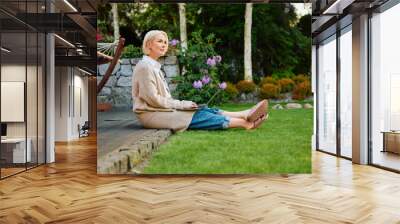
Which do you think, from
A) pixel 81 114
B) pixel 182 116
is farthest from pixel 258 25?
pixel 81 114

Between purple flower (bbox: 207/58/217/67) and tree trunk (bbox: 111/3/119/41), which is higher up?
tree trunk (bbox: 111/3/119/41)

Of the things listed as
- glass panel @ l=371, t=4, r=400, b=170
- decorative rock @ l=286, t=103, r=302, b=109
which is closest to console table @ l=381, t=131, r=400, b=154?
glass panel @ l=371, t=4, r=400, b=170

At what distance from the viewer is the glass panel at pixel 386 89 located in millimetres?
6844

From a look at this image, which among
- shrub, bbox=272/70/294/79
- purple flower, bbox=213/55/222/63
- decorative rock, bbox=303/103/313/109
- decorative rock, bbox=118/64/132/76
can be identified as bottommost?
decorative rock, bbox=303/103/313/109

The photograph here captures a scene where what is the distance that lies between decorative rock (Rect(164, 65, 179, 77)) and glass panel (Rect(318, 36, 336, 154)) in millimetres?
4353

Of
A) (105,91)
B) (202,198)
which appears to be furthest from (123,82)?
(202,198)

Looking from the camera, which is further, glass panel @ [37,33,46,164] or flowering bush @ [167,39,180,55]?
glass panel @ [37,33,46,164]

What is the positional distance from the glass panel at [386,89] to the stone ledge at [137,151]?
345 centimetres

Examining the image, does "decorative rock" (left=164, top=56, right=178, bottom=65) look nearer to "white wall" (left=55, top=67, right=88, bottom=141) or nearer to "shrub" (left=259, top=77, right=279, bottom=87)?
"shrub" (left=259, top=77, right=279, bottom=87)

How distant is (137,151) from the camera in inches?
243

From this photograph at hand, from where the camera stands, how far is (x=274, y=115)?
637 centimetres

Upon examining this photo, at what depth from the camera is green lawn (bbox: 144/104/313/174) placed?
6.21m

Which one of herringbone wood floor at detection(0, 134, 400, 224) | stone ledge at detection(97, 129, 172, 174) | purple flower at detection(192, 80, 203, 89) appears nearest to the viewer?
herringbone wood floor at detection(0, 134, 400, 224)

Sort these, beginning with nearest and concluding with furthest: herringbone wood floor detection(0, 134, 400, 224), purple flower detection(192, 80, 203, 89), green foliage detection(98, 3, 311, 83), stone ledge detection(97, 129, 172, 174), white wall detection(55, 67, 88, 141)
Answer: herringbone wood floor detection(0, 134, 400, 224) → stone ledge detection(97, 129, 172, 174) → purple flower detection(192, 80, 203, 89) → green foliage detection(98, 3, 311, 83) → white wall detection(55, 67, 88, 141)
